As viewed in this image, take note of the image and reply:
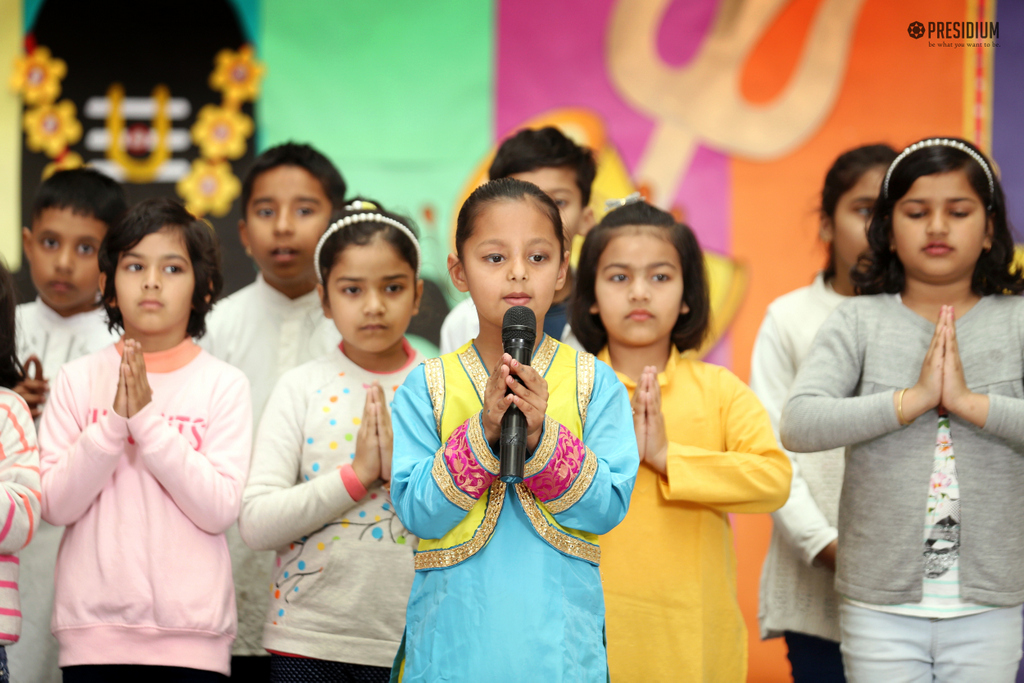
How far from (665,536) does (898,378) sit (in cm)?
64

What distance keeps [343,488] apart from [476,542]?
59 centimetres

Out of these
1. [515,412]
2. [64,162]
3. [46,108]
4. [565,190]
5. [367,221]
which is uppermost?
[46,108]

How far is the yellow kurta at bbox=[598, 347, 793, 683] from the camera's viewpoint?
6.51ft

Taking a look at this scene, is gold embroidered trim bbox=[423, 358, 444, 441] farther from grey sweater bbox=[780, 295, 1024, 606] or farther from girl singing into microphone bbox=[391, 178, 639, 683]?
grey sweater bbox=[780, 295, 1024, 606]

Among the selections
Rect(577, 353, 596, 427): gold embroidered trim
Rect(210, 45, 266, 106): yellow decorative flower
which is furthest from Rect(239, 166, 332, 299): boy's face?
Rect(577, 353, 596, 427): gold embroidered trim

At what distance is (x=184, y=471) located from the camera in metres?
2.00

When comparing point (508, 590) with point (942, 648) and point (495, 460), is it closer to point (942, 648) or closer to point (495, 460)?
point (495, 460)

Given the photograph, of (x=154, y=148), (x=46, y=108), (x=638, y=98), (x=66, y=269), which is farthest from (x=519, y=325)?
(x=46, y=108)

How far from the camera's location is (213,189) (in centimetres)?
390

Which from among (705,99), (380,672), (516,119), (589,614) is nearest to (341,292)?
(380,672)

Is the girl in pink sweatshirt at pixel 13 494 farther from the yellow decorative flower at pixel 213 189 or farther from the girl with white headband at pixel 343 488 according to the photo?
the yellow decorative flower at pixel 213 189

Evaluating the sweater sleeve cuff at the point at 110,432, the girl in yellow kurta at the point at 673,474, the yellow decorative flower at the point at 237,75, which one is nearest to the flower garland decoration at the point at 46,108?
the yellow decorative flower at the point at 237,75

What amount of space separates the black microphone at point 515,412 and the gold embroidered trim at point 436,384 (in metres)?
0.19

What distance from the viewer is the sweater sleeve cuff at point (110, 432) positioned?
6.42 ft
